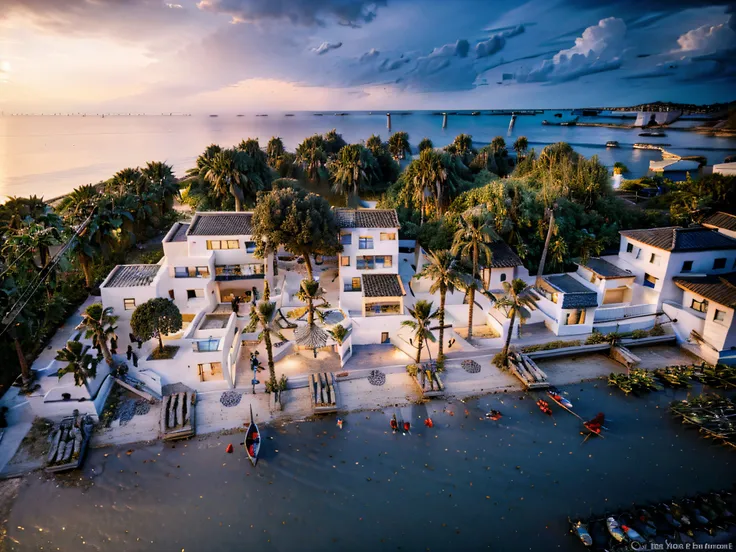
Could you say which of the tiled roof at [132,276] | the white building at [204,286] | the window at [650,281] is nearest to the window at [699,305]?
the window at [650,281]

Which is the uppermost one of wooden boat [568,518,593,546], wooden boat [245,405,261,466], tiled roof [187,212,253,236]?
tiled roof [187,212,253,236]

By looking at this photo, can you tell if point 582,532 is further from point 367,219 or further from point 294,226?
point 294,226

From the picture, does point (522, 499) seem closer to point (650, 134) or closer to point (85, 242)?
point (85, 242)

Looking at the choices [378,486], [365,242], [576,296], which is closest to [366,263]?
[365,242]

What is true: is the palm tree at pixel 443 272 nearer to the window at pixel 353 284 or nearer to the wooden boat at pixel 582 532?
the window at pixel 353 284

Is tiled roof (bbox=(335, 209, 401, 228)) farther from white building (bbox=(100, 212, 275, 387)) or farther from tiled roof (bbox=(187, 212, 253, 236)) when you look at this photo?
tiled roof (bbox=(187, 212, 253, 236))

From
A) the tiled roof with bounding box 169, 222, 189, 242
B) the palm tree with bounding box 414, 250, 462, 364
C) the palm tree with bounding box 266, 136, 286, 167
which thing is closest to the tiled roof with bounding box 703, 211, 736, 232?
the palm tree with bounding box 414, 250, 462, 364

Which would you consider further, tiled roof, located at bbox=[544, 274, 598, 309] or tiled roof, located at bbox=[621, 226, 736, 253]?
tiled roof, located at bbox=[621, 226, 736, 253]
